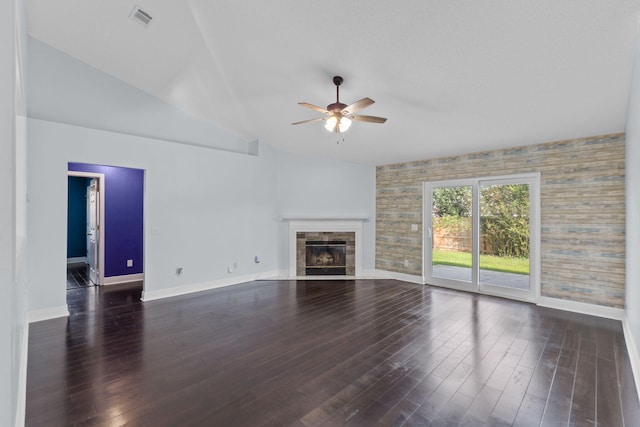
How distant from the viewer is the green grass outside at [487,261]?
4.85 m

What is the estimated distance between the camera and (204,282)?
5375 millimetres

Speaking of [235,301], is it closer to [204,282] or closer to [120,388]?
[204,282]

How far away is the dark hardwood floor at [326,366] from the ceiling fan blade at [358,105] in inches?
96.2

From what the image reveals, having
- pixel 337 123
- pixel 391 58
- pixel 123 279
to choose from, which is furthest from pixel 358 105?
pixel 123 279

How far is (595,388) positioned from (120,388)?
3.77m

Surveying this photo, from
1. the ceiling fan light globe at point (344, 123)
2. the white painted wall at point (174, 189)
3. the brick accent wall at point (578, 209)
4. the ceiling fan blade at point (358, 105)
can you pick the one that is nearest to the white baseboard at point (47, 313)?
the white painted wall at point (174, 189)

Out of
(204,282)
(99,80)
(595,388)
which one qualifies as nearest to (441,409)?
(595,388)

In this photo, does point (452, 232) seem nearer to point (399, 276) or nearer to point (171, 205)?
point (399, 276)

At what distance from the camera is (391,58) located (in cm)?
296

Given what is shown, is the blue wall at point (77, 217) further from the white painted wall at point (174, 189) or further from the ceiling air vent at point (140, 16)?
the ceiling air vent at point (140, 16)

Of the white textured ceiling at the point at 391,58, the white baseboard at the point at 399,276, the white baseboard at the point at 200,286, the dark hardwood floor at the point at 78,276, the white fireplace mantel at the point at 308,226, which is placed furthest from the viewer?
the white fireplace mantel at the point at 308,226

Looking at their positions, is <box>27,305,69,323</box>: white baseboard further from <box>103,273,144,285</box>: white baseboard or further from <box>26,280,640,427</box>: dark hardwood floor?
<box>103,273,144,285</box>: white baseboard

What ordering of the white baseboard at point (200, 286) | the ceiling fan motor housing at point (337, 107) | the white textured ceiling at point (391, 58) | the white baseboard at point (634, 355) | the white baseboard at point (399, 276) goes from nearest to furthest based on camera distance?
1. the white textured ceiling at point (391, 58)
2. the white baseboard at point (634, 355)
3. the ceiling fan motor housing at point (337, 107)
4. the white baseboard at point (200, 286)
5. the white baseboard at point (399, 276)

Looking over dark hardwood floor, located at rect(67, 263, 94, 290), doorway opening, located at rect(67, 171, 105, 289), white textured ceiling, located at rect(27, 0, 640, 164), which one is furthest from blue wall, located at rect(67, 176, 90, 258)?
white textured ceiling, located at rect(27, 0, 640, 164)
